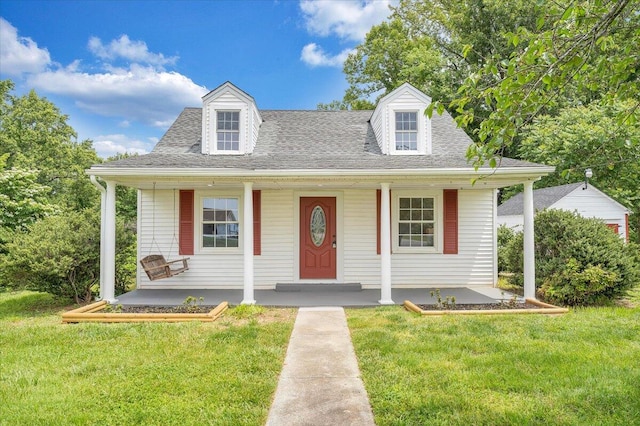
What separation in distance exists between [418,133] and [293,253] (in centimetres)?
443

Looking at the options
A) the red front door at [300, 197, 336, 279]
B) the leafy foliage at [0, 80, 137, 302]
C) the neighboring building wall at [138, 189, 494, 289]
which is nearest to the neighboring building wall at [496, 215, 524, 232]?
the neighboring building wall at [138, 189, 494, 289]

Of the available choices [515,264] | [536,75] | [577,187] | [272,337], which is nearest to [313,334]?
[272,337]

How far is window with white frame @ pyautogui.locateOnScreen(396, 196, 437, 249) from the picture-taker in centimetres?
930

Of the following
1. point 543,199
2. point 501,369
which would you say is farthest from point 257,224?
A: point 543,199

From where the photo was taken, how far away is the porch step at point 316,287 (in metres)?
8.89

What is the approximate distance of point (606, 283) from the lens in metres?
6.97

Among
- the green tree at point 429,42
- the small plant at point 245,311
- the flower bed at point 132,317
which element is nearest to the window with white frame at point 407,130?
the small plant at point 245,311

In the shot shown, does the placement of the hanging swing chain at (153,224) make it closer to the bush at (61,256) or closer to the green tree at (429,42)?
the bush at (61,256)

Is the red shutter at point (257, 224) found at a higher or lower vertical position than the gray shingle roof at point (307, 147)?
lower

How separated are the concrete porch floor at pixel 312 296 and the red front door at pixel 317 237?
26.6 inches

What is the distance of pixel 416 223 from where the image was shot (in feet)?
30.5

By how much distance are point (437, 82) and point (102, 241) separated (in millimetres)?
19663

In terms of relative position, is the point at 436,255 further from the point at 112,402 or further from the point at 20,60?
the point at 20,60

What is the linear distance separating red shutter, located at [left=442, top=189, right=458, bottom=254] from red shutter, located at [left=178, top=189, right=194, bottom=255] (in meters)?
6.35
